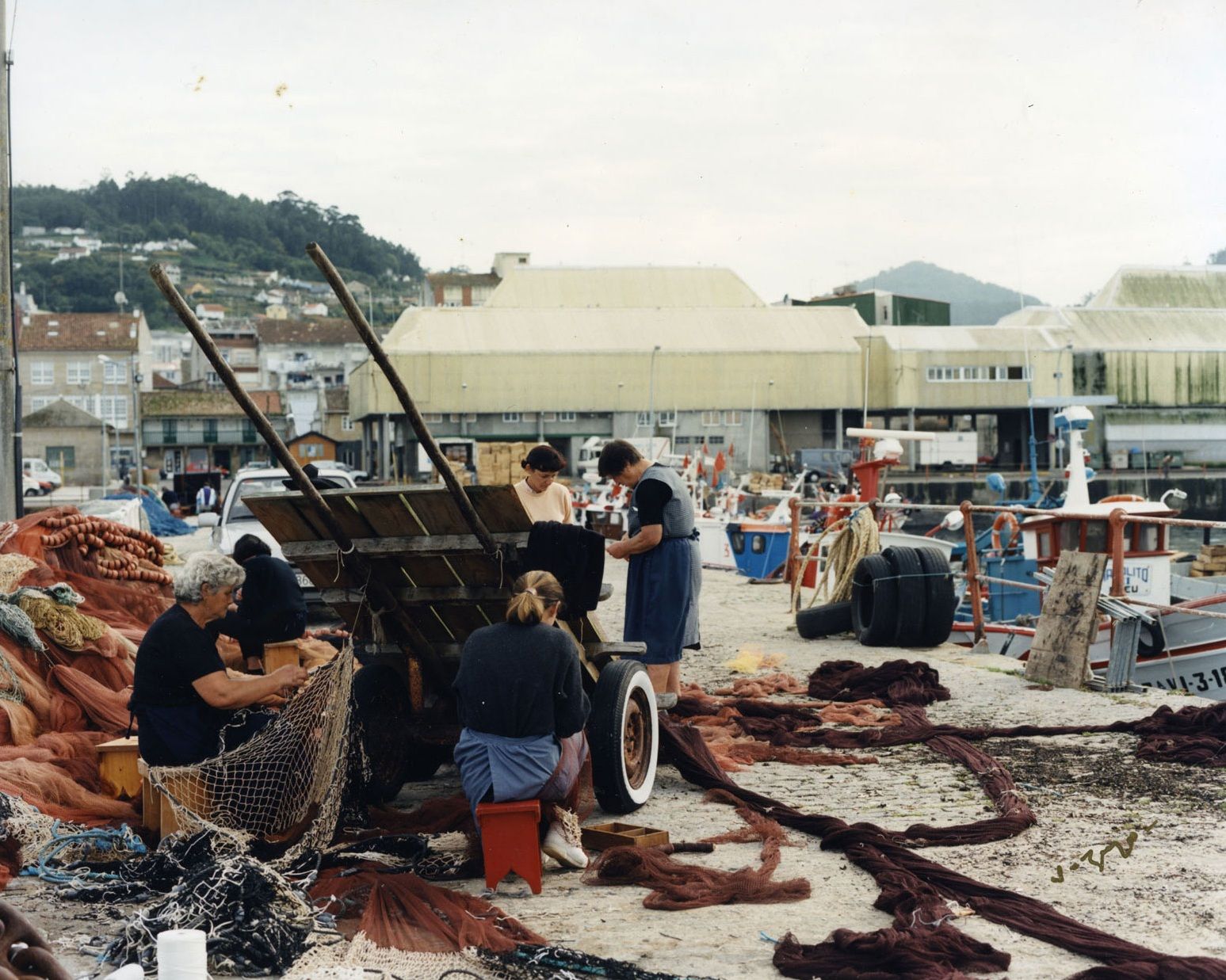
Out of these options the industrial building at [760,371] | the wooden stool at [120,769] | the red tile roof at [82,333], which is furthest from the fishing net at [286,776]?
the red tile roof at [82,333]

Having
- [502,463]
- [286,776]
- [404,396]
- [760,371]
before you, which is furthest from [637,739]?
[760,371]

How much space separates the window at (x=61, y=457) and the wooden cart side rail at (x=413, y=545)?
249 feet

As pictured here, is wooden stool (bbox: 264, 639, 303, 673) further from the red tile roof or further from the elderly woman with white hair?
the red tile roof

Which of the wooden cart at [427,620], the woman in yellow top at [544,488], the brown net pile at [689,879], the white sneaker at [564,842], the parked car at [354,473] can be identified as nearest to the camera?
the brown net pile at [689,879]

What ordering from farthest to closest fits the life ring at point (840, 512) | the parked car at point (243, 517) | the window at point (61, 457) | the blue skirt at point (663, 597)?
the window at point (61, 457), the life ring at point (840, 512), the parked car at point (243, 517), the blue skirt at point (663, 597)

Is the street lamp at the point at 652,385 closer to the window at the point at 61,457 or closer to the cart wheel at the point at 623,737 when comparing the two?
the window at the point at 61,457

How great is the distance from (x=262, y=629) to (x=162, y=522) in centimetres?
3284

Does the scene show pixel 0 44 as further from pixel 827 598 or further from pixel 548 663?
pixel 548 663

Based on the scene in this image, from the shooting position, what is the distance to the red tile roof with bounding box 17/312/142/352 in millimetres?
107438

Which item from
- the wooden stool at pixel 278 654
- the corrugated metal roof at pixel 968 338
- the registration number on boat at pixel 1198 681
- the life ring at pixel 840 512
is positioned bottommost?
the registration number on boat at pixel 1198 681

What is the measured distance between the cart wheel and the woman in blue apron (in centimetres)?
63

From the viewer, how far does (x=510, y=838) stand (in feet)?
19.4

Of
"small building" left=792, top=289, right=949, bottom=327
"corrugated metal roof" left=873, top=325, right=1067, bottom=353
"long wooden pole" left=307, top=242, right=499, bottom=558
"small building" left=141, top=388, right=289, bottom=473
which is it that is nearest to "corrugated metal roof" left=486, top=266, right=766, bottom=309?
"corrugated metal roof" left=873, top=325, right=1067, bottom=353
